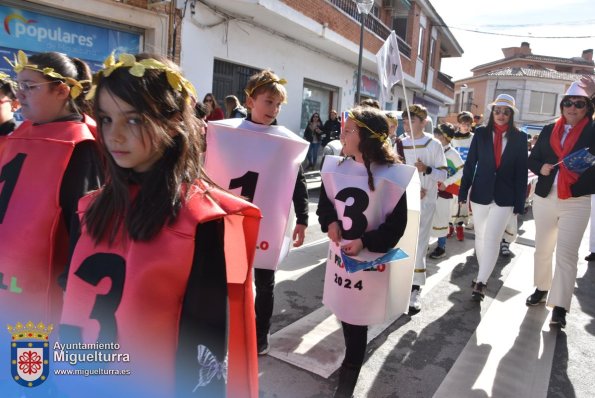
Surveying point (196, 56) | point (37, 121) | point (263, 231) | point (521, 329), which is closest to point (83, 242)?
point (37, 121)

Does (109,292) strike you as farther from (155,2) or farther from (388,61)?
(155,2)

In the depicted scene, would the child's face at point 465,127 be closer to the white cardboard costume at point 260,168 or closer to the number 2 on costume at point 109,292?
the white cardboard costume at point 260,168

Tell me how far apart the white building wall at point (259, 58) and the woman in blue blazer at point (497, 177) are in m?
6.80

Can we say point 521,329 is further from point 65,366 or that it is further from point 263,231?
point 65,366

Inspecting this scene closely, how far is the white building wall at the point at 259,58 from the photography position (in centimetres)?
979

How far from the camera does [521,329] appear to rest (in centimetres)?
405

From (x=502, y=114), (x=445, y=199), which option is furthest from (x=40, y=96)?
(x=445, y=199)

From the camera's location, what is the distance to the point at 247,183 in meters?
3.06

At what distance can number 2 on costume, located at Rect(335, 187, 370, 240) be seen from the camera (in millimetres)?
2674

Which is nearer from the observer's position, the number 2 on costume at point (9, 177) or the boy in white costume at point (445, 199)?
the number 2 on costume at point (9, 177)

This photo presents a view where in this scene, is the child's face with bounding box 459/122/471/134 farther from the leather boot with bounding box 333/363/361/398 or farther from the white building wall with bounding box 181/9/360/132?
the leather boot with bounding box 333/363/361/398

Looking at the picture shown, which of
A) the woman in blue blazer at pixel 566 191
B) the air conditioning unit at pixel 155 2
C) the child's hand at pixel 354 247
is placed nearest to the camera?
the child's hand at pixel 354 247

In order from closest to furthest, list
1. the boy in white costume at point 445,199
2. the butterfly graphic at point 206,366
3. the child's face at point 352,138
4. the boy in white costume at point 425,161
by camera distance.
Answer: the butterfly graphic at point 206,366 < the child's face at point 352,138 < the boy in white costume at point 425,161 < the boy in white costume at point 445,199

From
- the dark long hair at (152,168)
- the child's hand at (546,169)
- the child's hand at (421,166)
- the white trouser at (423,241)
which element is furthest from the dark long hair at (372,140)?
the child's hand at (546,169)
